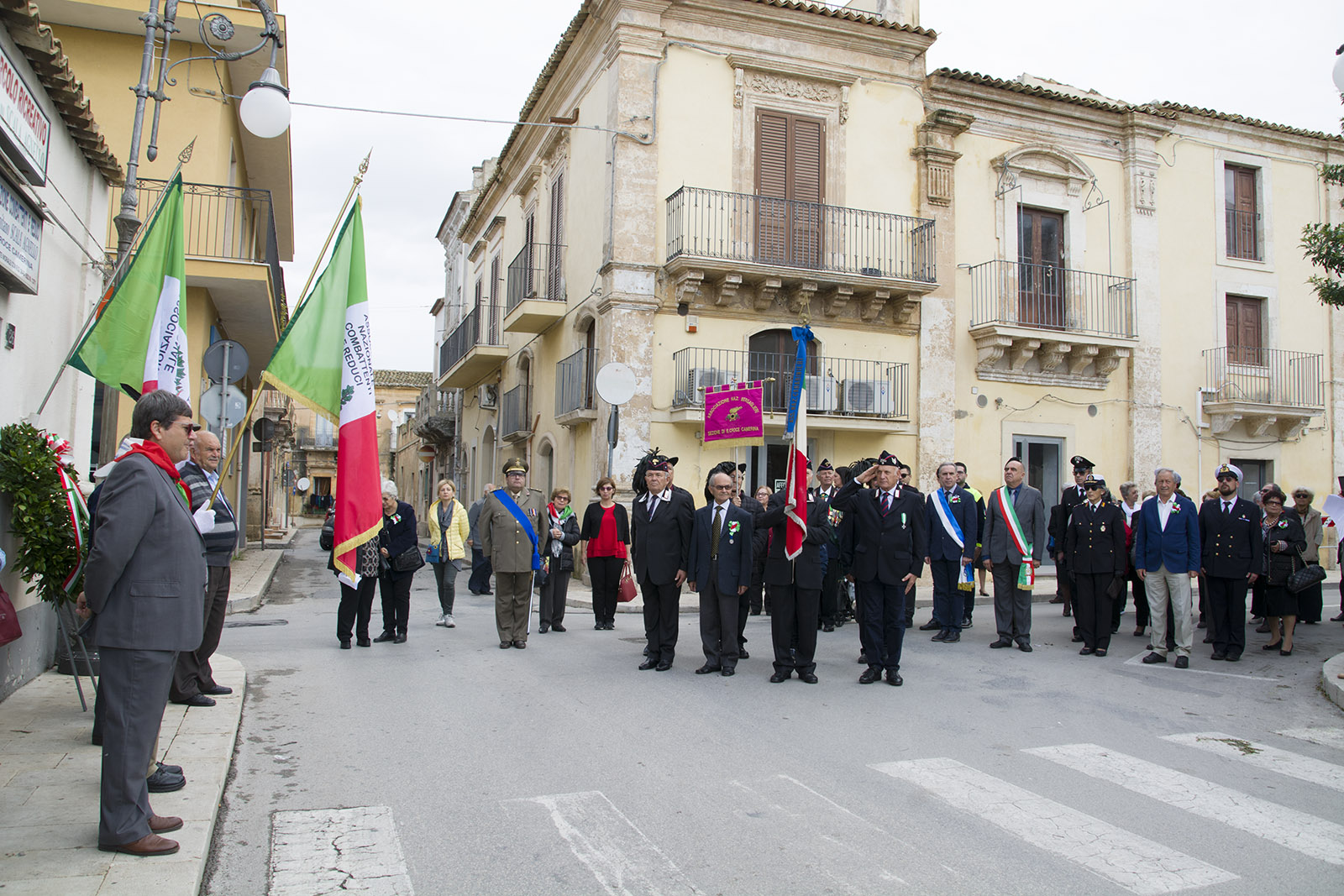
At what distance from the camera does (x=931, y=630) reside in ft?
38.2

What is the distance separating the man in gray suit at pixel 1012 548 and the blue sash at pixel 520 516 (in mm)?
4775

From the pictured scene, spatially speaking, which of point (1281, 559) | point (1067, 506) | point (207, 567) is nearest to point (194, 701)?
point (207, 567)

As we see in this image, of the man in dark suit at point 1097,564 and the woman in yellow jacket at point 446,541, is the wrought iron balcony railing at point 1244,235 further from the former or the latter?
the woman in yellow jacket at point 446,541

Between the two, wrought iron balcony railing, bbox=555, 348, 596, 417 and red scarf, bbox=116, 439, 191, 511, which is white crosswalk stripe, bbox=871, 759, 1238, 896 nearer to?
red scarf, bbox=116, 439, 191, 511

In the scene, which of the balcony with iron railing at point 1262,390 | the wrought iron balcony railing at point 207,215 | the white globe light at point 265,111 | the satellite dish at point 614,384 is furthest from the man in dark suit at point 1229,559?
the wrought iron balcony railing at point 207,215

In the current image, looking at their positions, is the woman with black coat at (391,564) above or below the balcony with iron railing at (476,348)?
below

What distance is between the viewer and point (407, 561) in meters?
9.60

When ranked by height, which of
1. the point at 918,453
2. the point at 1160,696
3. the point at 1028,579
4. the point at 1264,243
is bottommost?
the point at 1160,696

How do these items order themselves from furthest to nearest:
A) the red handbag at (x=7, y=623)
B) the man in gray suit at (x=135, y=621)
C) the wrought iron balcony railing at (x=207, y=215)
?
the wrought iron balcony railing at (x=207, y=215), the red handbag at (x=7, y=623), the man in gray suit at (x=135, y=621)

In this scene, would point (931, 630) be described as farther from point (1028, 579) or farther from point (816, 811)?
point (816, 811)

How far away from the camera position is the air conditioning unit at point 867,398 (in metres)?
17.4

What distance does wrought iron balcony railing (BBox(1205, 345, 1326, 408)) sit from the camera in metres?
20.4

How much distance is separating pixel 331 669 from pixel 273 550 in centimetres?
1860

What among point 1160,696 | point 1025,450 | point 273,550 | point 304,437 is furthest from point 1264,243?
point 304,437
